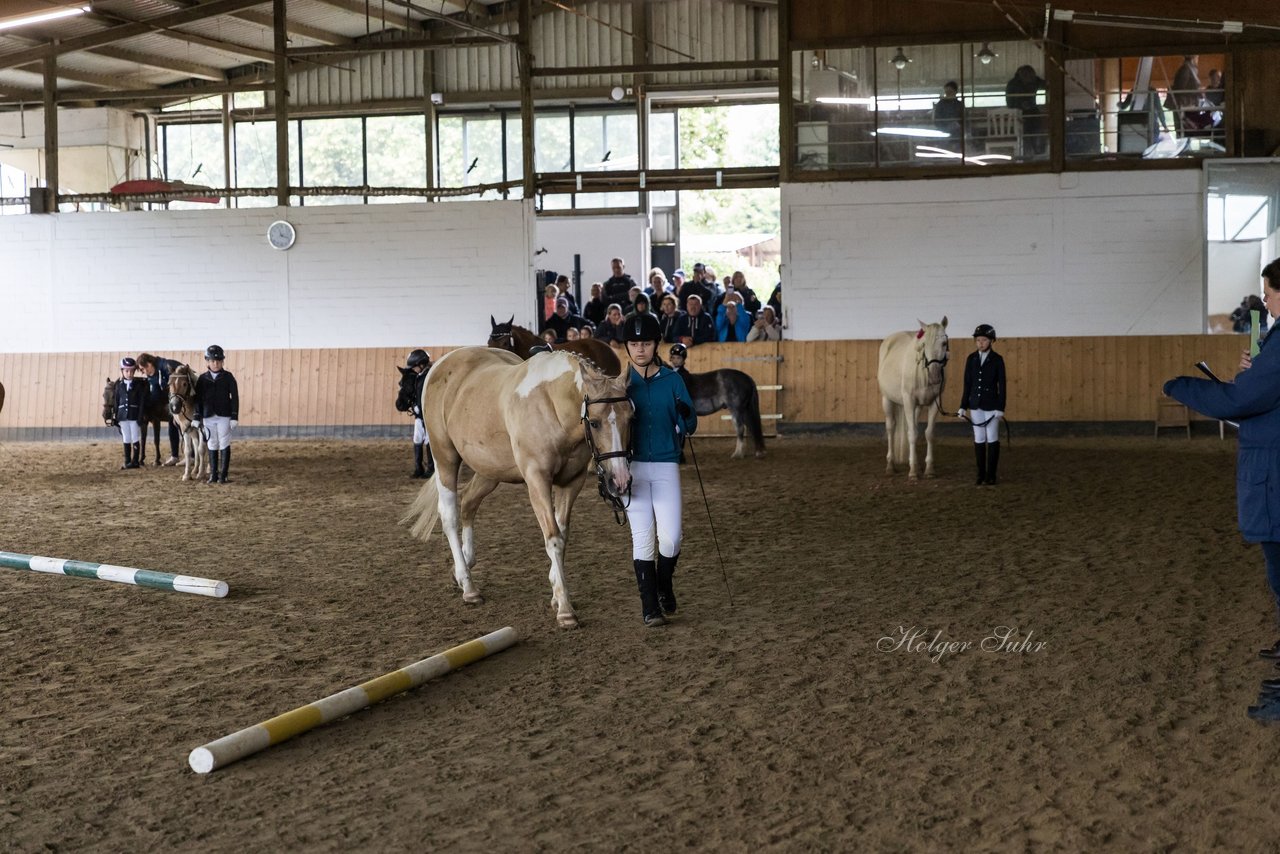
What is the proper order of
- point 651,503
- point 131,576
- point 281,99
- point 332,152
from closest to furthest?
point 651,503, point 131,576, point 281,99, point 332,152

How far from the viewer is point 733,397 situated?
16234mm

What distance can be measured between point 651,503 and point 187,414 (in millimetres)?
9770

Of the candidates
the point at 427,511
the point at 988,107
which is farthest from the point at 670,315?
the point at 427,511

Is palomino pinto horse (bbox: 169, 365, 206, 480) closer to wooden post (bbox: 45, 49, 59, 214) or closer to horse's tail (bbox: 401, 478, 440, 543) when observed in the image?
horse's tail (bbox: 401, 478, 440, 543)

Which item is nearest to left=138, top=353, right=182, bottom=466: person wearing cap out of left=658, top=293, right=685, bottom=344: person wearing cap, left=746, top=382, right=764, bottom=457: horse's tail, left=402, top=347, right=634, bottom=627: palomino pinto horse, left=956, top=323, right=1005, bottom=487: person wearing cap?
Result: left=658, top=293, right=685, bottom=344: person wearing cap

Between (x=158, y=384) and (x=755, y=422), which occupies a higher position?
(x=158, y=384)

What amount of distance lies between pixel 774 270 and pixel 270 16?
842 inches

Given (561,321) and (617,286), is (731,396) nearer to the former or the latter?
(561,321)

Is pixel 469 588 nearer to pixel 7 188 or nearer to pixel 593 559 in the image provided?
pixel 593 559

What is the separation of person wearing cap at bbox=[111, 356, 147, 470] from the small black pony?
7.00m

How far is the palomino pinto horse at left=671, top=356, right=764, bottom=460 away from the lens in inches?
635

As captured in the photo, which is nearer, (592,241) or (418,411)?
(418,411)

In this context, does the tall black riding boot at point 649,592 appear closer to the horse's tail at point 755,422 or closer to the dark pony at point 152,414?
the horse's tail at point 755,422

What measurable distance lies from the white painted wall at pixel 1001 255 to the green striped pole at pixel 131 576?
45.7 feet
